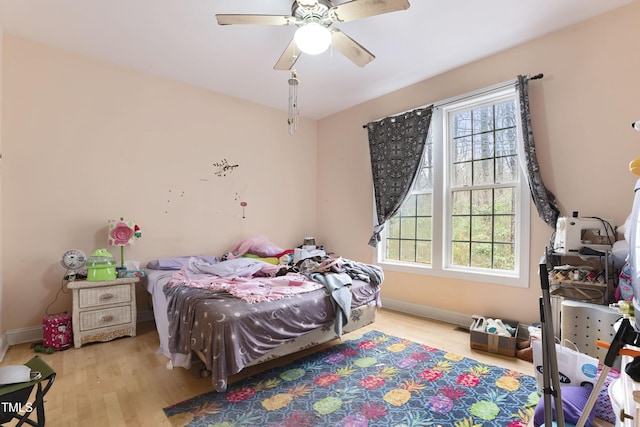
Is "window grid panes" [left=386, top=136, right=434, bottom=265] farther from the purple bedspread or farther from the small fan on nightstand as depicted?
the small fan on nightstand

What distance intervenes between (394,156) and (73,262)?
3.54m

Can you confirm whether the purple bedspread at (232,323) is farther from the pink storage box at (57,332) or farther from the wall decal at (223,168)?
the wall decal at (223,168)

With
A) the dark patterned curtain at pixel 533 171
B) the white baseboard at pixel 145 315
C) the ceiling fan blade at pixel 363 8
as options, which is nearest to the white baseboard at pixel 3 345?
the white baseboard at pixel 145 315

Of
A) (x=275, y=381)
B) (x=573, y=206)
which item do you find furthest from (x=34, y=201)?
(x=573, y=206)

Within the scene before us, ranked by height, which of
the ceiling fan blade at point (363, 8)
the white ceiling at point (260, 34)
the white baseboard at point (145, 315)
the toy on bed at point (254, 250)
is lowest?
the white baseboard at point (145, 315)

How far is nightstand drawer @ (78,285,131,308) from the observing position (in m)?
2.73

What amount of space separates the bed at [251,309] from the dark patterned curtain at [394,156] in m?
1.12

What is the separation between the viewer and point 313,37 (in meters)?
1.99

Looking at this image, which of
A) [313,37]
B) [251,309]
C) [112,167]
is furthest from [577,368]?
[112,167]

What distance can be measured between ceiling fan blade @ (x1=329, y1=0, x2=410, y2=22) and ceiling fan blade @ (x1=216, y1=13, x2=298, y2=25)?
0.31 meters

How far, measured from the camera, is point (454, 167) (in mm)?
3471

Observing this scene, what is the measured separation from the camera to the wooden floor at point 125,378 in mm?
1771

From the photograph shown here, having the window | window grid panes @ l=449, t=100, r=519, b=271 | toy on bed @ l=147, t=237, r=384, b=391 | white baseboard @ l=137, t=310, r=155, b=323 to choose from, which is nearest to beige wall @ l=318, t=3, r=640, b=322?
the window

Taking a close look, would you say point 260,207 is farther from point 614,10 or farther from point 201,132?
point 614,10
